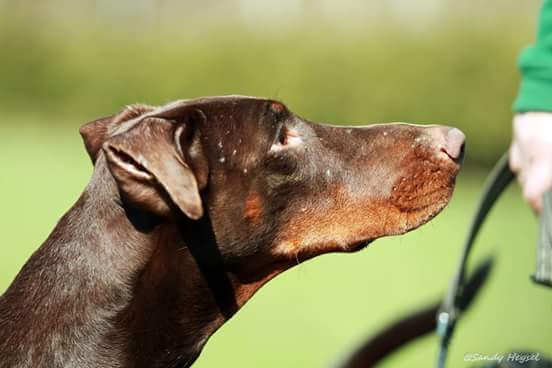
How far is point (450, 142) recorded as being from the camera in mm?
4242

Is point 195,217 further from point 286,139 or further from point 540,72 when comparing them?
point 540,72

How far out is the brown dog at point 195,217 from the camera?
3.91m

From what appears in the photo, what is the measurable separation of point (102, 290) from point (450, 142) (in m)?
1.36

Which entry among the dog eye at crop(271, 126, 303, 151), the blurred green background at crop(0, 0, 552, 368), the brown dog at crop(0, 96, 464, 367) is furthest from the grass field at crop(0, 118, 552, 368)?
the dog eye at crop(271, 126, 303, 151)

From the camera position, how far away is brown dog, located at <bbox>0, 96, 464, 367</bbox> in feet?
12.8

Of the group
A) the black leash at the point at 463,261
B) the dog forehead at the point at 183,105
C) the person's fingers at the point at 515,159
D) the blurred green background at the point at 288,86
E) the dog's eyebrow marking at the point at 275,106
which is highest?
the dog forehead at the point at 183,105

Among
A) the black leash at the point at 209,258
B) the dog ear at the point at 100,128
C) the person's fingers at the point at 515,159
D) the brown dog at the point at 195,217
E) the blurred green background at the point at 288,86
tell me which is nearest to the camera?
the brown dog at the point at 195,217

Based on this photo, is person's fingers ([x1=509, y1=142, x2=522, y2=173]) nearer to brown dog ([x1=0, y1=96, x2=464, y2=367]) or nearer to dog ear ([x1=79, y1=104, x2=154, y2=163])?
brown dog ([x1=0, y1=96, x2=464, y2=367])

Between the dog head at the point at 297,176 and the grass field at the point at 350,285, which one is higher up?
the dog head at the point at 297,176

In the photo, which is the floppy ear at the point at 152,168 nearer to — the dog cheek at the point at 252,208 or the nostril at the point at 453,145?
the dog cheek at the point at 252,208

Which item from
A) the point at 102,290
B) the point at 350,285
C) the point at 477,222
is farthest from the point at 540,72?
the point at 350,285

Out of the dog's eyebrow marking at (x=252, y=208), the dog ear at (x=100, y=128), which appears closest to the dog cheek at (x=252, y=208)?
the dog's eyebrow marking at (x=252, y=208)

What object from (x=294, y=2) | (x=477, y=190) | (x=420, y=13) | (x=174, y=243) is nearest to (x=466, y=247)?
(x=174, y=243)

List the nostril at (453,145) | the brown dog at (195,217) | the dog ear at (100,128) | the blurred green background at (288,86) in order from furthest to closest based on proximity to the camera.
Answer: the blurred green background at (288,86) → the dog ear at (100,128) → the nostril at (453,145) → the brown dog at (195,217)
